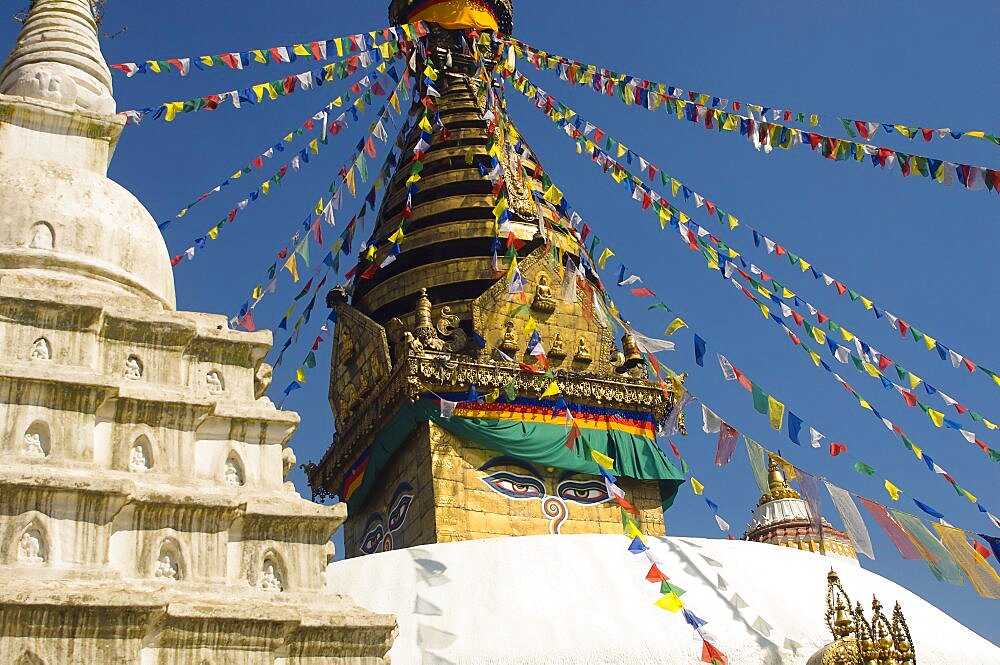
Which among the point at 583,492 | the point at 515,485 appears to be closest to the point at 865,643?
the point at 583,492

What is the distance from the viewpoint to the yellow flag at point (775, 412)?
448 inches

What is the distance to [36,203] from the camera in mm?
8820

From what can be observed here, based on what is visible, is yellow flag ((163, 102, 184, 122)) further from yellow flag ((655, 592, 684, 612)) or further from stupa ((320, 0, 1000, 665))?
yellow flag ((655, 592, 684, 612))

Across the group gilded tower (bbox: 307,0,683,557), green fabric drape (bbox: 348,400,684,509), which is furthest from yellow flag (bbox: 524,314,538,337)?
green fabric drape (bbox: 348,400,684,509)

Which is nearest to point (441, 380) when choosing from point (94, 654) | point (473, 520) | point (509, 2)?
point (473, 520)

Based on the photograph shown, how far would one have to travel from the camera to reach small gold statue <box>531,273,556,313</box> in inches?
630

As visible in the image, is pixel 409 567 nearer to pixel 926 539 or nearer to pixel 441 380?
pixel 441 380

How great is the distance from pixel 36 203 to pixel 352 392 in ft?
26.3

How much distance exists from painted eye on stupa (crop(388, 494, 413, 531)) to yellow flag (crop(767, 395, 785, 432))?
5.23 m

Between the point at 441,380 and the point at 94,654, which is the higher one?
the point at 441,380

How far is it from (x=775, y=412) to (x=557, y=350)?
470cm

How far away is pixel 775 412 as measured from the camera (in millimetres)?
11461

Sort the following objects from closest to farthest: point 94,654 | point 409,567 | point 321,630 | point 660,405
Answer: point 94,654, point 321,630, point 409,567, point 660,405

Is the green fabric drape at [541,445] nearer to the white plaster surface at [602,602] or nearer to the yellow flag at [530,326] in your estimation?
the yellow flag at [530,326]
